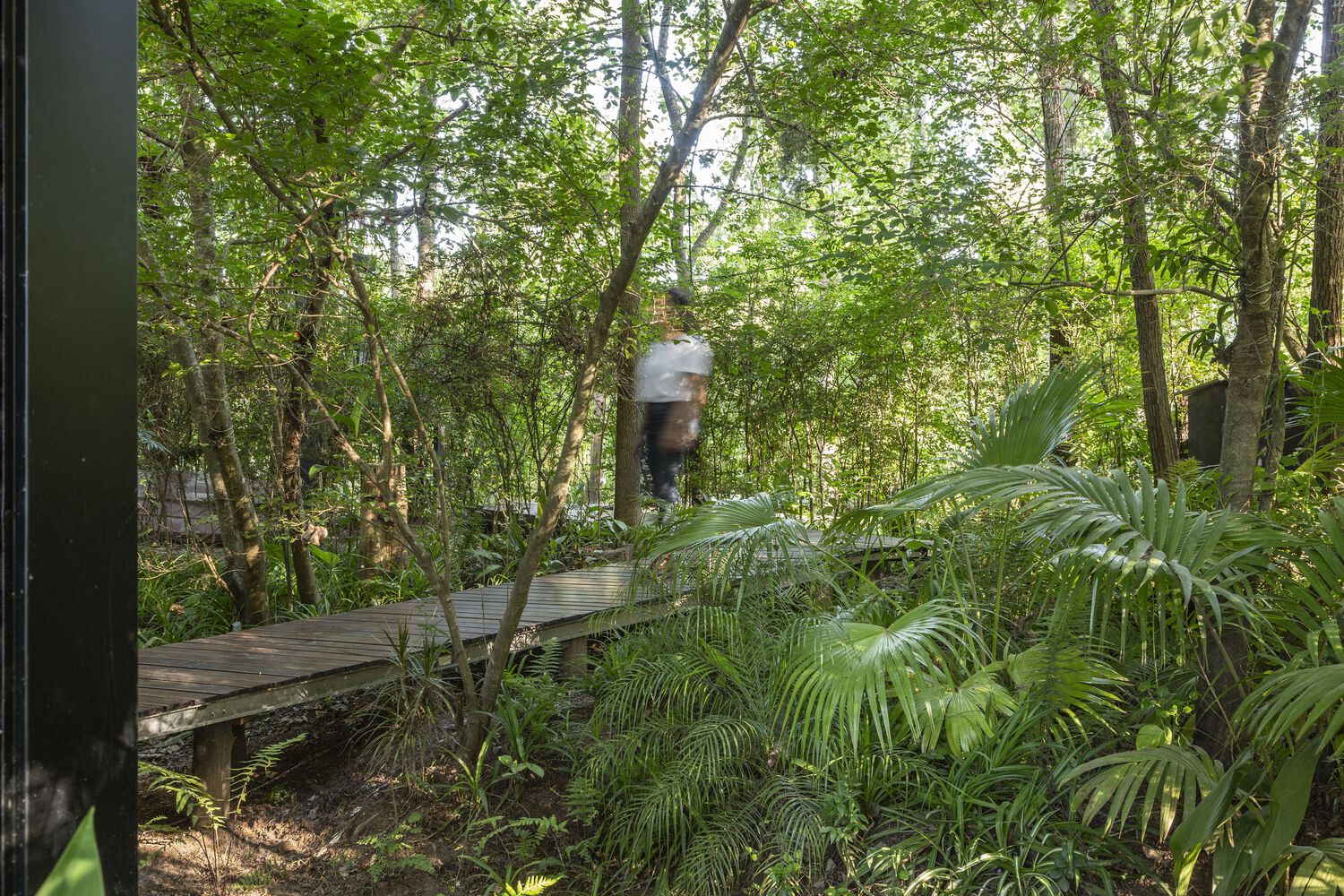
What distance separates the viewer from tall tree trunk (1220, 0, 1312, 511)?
3.62 meters

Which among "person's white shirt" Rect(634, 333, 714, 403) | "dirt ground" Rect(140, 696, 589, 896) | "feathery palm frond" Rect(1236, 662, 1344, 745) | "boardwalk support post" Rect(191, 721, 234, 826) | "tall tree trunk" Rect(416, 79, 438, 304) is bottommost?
"dirt ground" Rect(140, 696, 589, 896)

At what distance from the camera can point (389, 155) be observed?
3744 mm

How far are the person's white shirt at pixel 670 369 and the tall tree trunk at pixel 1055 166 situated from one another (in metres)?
2.42

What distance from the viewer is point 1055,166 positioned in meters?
5.45

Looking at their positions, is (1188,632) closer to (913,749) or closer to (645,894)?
(913,749)

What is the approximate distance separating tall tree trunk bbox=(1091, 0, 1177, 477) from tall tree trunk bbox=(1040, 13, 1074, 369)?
24 cm

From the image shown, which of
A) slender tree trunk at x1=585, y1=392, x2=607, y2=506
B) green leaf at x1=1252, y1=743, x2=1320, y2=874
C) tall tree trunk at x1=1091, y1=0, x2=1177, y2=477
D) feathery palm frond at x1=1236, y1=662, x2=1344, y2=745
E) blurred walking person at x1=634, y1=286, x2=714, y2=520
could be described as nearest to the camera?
feathery palm frond at x1=1236, y1=662, x2=1344, y2=745

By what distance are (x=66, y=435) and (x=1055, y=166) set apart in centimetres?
556

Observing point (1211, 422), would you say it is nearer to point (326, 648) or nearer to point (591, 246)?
point (591, 246)

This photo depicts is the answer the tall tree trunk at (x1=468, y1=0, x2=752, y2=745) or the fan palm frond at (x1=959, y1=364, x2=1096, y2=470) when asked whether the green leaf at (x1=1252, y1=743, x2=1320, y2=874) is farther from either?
the tall tree trunk at (x1=468, y1=0, x2=752, y2=745)

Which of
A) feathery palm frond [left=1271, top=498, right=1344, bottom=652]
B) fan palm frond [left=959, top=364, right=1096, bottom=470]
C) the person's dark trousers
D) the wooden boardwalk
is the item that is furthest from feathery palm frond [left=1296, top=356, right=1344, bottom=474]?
the person's dark trousers

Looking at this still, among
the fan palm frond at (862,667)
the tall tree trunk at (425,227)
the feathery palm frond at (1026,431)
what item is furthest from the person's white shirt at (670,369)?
the fan palm frond at (862,667)

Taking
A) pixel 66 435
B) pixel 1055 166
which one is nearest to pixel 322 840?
pixel 66 435

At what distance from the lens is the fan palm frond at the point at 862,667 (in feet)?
8.18
